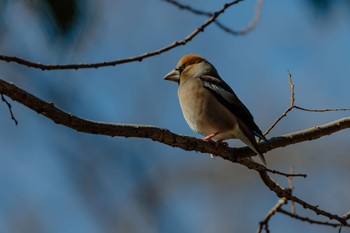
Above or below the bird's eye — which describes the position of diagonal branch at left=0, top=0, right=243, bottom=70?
below

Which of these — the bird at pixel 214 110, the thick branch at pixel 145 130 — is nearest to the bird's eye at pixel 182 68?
the bird at pixel 214 110

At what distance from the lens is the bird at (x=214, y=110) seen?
410cm

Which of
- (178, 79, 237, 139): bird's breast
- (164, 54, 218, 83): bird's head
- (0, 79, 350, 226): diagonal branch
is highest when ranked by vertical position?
(164, 54, 218, 83): bird's head

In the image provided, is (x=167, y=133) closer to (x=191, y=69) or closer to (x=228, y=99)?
(x=228, y=99)

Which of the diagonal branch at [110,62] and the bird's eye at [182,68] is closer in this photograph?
the diagonal branch at [110,62]

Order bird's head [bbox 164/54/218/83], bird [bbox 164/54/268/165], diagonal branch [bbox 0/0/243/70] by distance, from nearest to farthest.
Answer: diagonal branch [bbox 0/0/243/70]
bird [bbox 164/54/268/165]
bird's head [bbox 164/54/218/83]

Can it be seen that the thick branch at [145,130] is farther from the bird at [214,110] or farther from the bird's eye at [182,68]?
the bird's eye at [182,68]

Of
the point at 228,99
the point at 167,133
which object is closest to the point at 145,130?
the point at 167,133

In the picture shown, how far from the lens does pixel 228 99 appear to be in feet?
14.0

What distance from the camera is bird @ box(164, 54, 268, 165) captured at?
13.4ft

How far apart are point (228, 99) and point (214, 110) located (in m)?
0.16

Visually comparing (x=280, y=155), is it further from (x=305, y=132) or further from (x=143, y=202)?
(x=305, y=132)

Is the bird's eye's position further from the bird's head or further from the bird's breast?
the bird's breast

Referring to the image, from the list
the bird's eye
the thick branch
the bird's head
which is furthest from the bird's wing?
the thick branch
